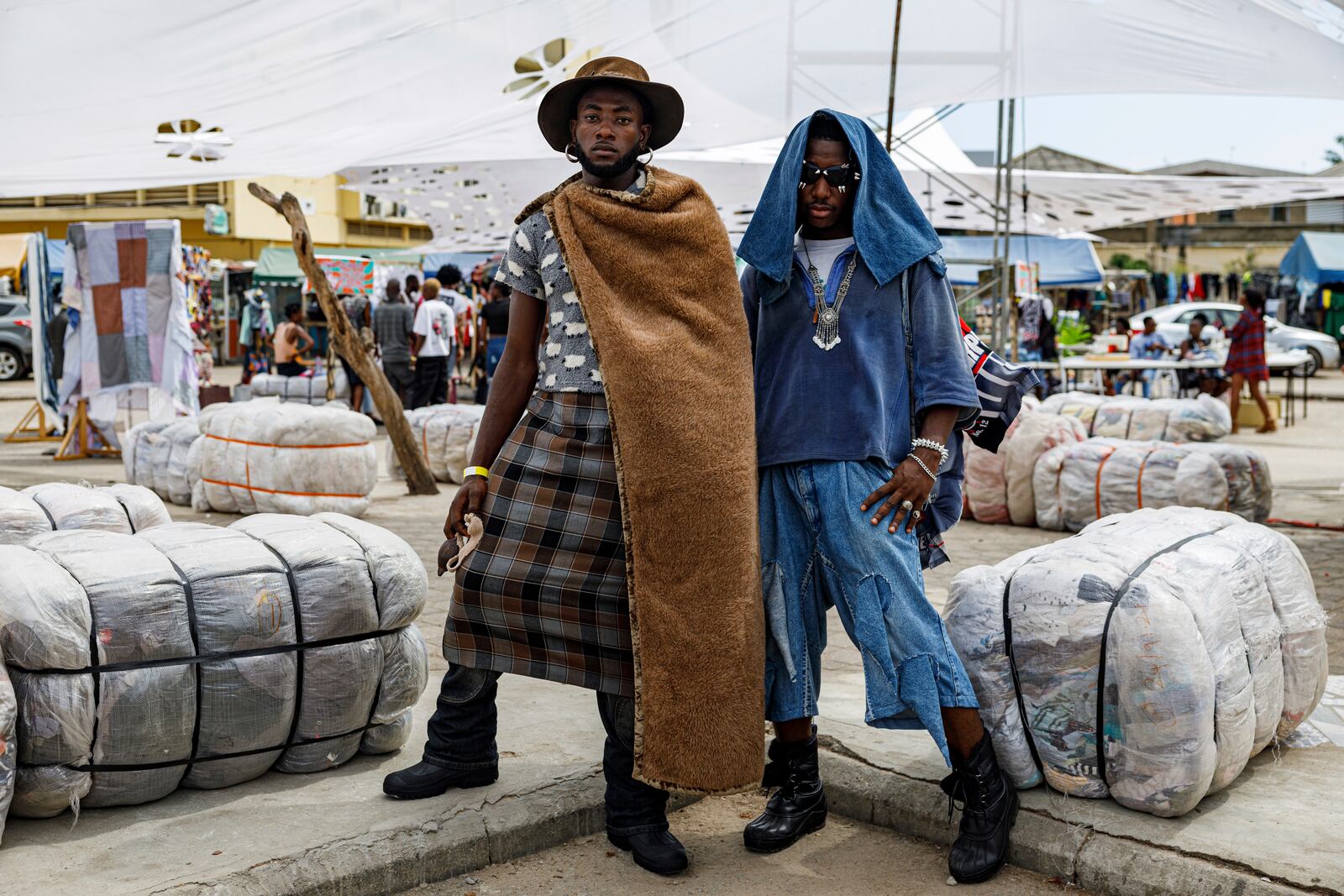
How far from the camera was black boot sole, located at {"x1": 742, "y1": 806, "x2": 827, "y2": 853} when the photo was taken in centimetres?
313

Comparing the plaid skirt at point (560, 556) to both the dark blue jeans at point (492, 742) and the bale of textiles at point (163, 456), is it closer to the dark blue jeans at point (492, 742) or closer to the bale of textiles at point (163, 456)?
the dark blue jeans at point (492, 742)

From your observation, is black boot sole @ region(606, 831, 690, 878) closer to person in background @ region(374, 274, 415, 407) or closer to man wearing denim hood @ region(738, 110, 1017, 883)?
man wearing denim hood @ region(738, 110, 1017, 883)

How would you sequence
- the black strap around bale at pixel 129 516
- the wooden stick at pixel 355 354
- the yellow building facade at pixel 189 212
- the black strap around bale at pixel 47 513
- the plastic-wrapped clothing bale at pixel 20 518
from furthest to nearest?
1. the yellow building facade at pixel 189 212
2. the wooden stick at pixel 355 354
3. the black strap around bale at pixel 129 516
4. the black strap around bale at pixel 47 513
5. the plastic-wrapped clothing bale at pixel 20 518

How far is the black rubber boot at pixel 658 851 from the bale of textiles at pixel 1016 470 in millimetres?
5593

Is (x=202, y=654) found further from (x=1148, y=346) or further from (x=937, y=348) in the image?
(x=1148, y=346)

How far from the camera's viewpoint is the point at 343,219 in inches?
1518

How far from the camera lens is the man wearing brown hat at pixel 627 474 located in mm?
2787

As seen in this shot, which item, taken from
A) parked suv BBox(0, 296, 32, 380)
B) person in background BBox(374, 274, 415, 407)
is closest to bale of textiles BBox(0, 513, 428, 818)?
person in background BBox(374, 274, 415, 407)

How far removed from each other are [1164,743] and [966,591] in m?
0.58

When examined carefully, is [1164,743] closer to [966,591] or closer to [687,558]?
[966,591]

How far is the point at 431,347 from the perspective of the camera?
13438 mm

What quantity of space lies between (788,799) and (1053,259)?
2250 cm

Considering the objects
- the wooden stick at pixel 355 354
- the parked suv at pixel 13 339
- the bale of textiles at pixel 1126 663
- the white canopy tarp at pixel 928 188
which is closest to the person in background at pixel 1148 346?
the white canopy tarp at pixel 928 188

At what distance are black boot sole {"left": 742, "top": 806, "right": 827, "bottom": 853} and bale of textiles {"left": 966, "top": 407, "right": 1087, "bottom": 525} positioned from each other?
5.28 metres
